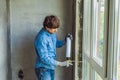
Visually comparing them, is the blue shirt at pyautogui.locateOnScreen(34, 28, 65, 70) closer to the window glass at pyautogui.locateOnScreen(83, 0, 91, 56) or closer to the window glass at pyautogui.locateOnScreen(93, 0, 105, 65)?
the window glass at pyautogui.locateOnScreen(83, 0, 91, 56)

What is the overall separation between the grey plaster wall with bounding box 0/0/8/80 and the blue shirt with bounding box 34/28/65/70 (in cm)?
51

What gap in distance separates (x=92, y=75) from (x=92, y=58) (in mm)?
247

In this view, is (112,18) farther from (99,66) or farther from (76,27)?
(76,27)

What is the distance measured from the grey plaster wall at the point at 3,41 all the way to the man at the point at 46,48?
1.67 ft

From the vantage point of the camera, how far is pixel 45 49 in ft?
12.1

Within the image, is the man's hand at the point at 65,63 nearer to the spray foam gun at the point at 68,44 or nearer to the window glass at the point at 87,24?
the spray foam gun at the point at 68,44

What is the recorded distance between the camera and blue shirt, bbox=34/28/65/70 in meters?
3.67

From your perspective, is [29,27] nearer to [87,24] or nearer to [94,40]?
[87,24]

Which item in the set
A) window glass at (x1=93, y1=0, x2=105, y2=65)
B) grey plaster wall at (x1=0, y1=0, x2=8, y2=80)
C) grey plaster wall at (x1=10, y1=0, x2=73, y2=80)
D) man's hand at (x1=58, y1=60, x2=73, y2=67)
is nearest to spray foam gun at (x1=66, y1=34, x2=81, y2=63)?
man's hand at (x1=58, y1=60, x2=73, y2=67)

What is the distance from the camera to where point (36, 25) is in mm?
4348

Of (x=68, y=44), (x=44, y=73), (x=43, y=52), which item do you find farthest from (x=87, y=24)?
(x=44, y=73)

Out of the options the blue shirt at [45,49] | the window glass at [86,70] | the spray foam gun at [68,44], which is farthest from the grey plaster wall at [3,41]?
the window glass at [86,70]

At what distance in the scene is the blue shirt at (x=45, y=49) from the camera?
367 cm

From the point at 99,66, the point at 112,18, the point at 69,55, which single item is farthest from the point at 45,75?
the point at 112,18
